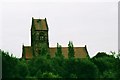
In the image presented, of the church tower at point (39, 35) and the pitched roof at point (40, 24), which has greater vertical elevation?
the pitched roof at point (40, 24)

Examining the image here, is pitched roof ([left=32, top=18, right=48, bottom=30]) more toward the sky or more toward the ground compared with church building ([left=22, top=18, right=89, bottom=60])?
more toward the sky

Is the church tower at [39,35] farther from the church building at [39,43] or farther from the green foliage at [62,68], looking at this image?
the green foliage at [62,68]

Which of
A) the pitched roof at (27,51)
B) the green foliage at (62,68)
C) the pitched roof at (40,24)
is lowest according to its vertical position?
the green foliage at (62,68)

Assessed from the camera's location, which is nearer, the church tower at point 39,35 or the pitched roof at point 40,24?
the church tower at point 39,35

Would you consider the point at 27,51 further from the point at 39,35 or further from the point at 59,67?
the point at 59,67

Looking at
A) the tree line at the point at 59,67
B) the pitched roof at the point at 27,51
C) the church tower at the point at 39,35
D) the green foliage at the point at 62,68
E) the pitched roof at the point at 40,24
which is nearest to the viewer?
the tree line at the point at 59,67

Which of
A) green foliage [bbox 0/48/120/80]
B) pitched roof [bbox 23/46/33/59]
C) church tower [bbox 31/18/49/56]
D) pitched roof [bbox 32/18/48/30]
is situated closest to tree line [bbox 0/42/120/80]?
green foliage [bbox 0/48/120/80]

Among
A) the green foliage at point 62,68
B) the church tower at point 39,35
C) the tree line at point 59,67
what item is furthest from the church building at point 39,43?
the green foliage at point 62,68

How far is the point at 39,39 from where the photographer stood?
11550 centimetres

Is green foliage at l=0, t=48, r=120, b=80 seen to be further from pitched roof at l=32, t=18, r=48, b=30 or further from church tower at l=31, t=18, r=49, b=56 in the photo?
pitched roof at l=32, t=18, r=48, b=30

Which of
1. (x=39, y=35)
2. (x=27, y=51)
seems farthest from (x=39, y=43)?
(x=27, y=51)

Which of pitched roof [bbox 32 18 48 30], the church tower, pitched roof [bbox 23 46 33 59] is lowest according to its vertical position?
pitched roof [bbox 23 46 33 59]

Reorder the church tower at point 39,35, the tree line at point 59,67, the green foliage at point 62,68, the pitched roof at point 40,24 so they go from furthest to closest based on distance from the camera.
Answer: the pitched roof at point 40,24 → the church tower at point 39,35 → the green foliage at point 62,68 → the tree line at point 59,67

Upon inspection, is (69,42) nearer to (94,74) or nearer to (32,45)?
(32,45)
